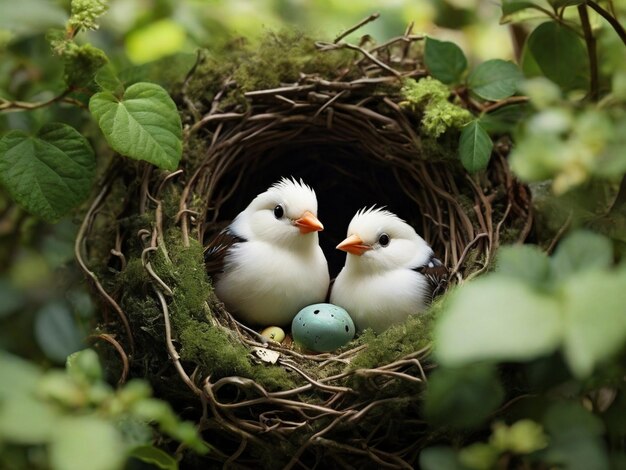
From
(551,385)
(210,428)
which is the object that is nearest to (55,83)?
(210,428)

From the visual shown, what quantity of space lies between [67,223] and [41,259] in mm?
141

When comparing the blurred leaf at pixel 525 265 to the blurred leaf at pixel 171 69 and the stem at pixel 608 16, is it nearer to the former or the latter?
the stem at pixel 608 16

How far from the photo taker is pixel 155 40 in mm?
2383

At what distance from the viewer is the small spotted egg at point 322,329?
172 cm

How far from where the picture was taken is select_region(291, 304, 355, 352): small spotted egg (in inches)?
67.7

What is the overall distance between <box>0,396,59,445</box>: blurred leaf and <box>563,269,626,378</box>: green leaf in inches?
22.8

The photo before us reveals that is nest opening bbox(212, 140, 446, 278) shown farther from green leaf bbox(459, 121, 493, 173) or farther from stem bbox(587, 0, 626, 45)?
stem bbox(587, 0, 626, 45)

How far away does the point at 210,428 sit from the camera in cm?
150

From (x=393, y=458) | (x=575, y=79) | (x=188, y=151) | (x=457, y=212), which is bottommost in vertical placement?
(x=393, y=458)

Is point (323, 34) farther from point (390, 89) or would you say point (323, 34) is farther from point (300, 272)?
point (300, 272)

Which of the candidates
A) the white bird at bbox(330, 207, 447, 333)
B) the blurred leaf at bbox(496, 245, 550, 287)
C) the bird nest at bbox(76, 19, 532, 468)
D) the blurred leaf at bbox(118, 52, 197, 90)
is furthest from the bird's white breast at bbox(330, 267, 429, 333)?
the blurred leaf at bbox(496, 245, 550, 287)

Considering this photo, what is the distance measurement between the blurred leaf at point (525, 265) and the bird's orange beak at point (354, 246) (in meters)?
0.83

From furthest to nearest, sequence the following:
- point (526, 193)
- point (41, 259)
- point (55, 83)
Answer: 1. point (41, 259)
2. point (55, 83)
3. point (526, 193)

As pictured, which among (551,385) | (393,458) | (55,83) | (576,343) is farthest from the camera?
(55,83)
